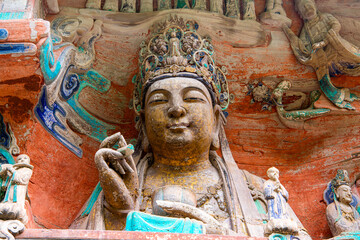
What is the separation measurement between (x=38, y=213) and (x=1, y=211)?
5.05 feet

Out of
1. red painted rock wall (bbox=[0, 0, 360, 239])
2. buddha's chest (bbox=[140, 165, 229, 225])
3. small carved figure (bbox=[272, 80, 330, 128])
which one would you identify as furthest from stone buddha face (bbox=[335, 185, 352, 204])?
buddha's chest (bbox=[140, 165, 229, 225])

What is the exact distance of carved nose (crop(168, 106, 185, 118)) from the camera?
567 centimetres

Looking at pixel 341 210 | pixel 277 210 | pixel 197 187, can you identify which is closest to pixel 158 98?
pixel 197 187

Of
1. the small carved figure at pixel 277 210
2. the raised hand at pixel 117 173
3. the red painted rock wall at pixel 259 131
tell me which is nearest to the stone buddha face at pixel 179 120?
the raised hand at pixel 117 173

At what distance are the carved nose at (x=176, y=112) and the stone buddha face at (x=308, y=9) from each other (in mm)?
2041

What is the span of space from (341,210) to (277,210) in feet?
5.30

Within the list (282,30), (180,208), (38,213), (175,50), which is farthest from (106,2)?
(180,208)

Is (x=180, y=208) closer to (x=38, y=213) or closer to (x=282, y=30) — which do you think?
(x=38, y=213)

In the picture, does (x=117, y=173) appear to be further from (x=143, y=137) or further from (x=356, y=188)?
(x=356, y=188)

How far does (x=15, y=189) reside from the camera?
4.54 metres

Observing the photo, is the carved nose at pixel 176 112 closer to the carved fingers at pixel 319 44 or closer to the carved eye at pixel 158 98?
the carved eye at pixel 158 98

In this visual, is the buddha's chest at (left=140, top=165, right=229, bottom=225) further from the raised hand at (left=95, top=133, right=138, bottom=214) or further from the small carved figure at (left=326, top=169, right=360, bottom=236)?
the small carved figure at (left=326, top=169, right=360, bottom=236)

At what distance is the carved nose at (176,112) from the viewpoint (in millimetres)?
5668

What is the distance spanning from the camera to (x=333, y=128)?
Result: 260 inches
